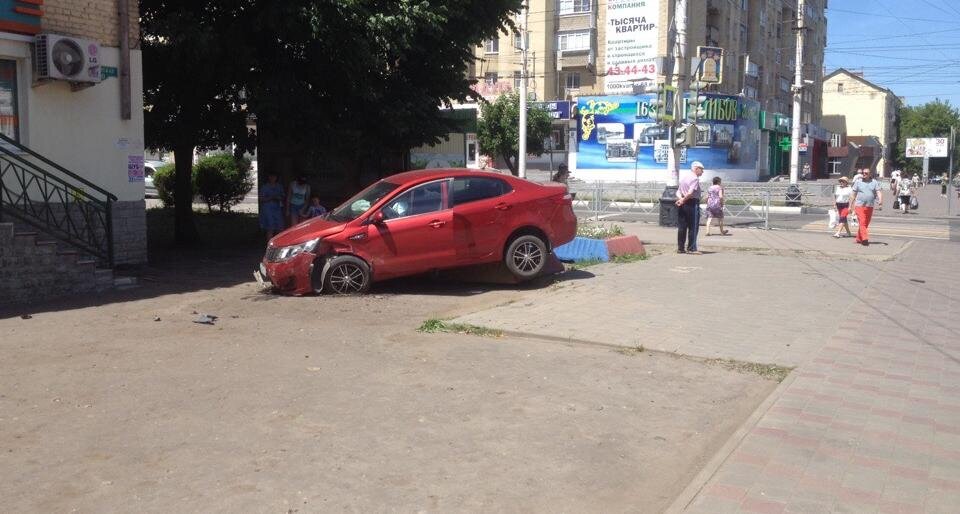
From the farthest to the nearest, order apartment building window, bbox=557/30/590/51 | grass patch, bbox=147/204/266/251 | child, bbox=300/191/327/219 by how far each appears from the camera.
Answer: apartment building window, bbox=557/30/590/51 → grass patch, bbox=147/204/266/251 → child, bbox=300/191/327/219

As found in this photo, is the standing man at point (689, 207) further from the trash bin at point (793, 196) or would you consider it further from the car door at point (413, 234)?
the trash bin at point (793, 196)

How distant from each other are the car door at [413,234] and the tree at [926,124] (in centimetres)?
9902

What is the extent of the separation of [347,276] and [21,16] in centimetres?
578

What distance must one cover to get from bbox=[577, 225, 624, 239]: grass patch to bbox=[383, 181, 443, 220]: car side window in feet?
15.6

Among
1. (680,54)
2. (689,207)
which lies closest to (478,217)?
Result: (689,207)

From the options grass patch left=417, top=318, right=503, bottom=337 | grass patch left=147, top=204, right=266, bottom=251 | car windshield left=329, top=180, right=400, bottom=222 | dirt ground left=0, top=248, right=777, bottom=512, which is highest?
car windshield left=329, top=180, right=400, bottom=222

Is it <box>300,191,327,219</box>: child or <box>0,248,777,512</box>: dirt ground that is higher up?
<box>300,191,327,219</box>: child

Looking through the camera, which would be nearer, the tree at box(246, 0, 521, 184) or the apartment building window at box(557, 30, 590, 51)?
the tree at box(246, 0, 521, 184)

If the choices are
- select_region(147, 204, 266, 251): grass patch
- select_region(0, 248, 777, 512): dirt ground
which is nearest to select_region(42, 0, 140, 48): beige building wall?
select_region(147, 204, 266, 251): grass patch

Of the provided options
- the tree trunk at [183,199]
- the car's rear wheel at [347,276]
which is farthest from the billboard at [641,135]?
Result: the car's rear wheel at [347,276]

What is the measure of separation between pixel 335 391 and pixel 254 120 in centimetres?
1123

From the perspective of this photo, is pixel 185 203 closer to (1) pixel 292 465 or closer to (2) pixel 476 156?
(1) pixel 292 465

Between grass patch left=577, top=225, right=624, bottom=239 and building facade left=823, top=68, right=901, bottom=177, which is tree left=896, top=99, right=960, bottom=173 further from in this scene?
grass patch left=577, top=225, right=624, bottom=239

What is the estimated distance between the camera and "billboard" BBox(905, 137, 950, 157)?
3903 cm
